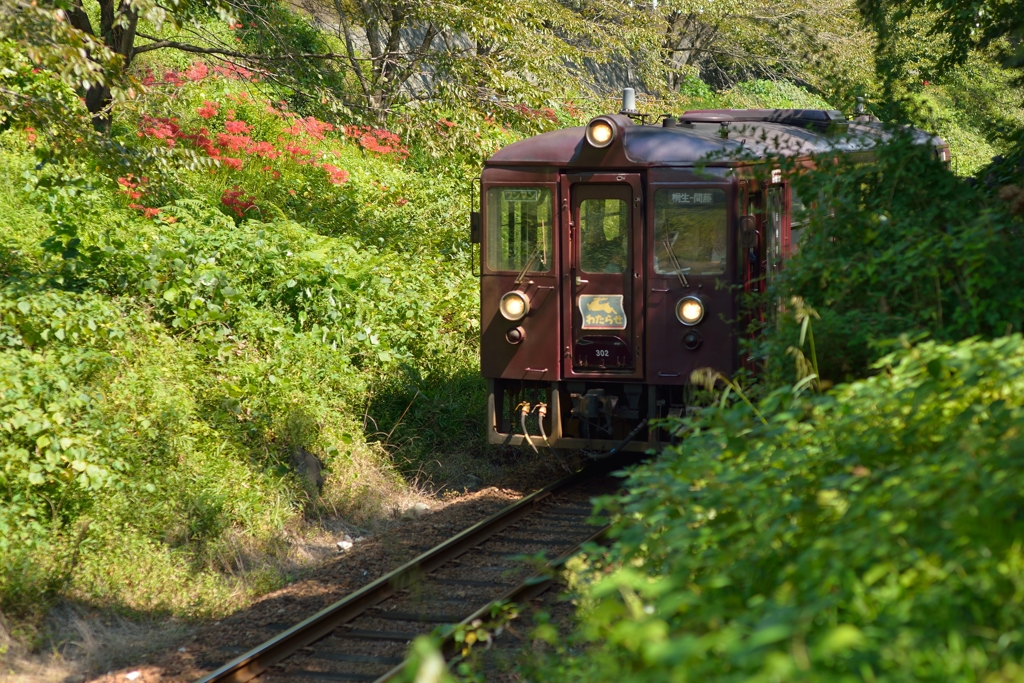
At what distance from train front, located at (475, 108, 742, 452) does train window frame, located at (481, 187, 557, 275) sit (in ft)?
0.04

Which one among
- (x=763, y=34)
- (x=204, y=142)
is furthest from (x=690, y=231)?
(x=763, y=34)

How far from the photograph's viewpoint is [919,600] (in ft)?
9.55

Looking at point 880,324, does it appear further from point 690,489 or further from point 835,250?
point 690,489

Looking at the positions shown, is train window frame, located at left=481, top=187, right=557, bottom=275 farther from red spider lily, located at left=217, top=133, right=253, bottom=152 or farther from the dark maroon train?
red spider lily, located at left=217, top=133, right=253, bottom=152

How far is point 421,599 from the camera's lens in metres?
6.76

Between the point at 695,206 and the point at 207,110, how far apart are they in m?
10.9

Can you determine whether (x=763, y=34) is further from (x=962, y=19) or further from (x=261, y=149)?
(x=962, y=19)

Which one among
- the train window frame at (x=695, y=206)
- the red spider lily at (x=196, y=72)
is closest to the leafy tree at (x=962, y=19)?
the train window frame at (x=695, y=206)

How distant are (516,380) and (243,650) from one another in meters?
3.73

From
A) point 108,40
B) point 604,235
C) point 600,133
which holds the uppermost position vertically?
point 108,40

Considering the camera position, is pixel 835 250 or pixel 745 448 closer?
pixel 745 448

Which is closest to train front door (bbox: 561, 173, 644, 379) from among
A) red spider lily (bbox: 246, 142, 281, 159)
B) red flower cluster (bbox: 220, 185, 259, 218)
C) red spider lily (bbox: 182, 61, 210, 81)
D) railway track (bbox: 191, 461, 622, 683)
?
railway track (bbox: 191, 461, 622, 683)

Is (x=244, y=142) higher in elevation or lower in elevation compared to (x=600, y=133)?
higher

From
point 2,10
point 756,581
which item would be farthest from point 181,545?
point 756,581
